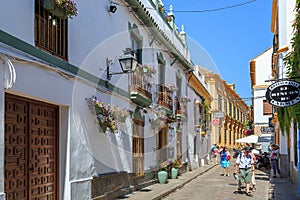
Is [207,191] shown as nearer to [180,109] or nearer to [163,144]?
[163,144]

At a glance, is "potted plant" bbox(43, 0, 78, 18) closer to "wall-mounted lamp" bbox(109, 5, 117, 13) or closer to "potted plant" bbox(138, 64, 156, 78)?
"wall-mounted lamp" bbox(109, 5, 117, 13)

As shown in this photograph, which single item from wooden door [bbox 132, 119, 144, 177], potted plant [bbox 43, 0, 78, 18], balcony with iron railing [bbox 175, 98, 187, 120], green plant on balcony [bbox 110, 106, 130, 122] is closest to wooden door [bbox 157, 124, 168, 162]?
balcony with iron railing [bbox 175, 98, 187, 120]

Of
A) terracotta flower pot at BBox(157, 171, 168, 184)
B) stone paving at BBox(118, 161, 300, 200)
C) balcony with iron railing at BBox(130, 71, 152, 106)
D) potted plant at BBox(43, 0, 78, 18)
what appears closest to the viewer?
potted plant at BBox(43, 0, 78, 18)

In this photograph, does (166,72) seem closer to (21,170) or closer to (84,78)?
(84,78)

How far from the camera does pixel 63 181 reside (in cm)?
882

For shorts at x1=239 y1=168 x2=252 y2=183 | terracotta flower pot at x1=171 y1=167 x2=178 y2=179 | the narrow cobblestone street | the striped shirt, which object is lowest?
the narrow cobblestone street

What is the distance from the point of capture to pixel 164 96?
17.9m

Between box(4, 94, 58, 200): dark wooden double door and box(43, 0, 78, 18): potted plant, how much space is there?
1.64 metres

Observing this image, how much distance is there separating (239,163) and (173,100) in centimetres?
646

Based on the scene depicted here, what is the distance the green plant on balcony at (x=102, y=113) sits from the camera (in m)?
9.95

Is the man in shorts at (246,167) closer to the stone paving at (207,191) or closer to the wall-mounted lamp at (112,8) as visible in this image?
the stone paving at (207,191)

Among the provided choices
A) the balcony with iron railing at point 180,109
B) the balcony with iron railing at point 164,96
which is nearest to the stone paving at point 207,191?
the balcony with iron railing at point 164,96

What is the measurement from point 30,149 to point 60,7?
2.58 meters

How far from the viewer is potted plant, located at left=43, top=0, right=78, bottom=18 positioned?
7.61 metres
